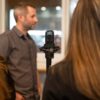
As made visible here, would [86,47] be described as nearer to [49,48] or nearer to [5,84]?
[5,84]

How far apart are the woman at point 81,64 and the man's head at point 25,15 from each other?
6.51 feet

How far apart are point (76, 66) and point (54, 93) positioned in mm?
119

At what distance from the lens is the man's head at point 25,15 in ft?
9.68

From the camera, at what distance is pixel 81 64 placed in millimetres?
930

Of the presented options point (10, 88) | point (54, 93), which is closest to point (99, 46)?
point (54, 93)

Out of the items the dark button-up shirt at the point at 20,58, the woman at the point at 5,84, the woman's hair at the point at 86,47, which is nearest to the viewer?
the woman's hair at the point at 86,47

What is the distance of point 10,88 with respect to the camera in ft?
8.66

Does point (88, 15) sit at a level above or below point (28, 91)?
above

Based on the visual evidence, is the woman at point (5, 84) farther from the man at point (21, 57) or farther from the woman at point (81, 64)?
the woman at point (81, 64)

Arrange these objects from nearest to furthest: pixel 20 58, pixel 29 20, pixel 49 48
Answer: pixel 49 48
pixel 20 58
pixel 29 20

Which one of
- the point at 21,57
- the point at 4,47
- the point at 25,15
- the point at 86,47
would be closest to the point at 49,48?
the point at 21,57

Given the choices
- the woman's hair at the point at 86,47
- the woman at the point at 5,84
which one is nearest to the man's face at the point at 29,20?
the woman at the point at 5,84

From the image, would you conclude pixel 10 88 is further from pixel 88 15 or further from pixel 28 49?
pixel 88 15

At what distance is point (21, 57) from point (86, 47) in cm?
188
